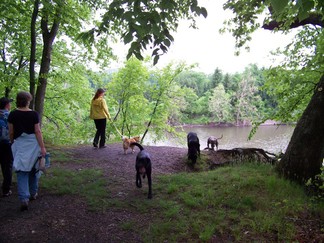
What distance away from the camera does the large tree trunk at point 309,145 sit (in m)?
5.12

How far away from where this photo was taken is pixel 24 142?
426cm

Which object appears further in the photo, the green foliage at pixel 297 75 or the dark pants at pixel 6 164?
the green foliage at pixel 297 75

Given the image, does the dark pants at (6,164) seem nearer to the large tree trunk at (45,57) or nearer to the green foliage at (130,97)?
the large tree trunk at (45,57)

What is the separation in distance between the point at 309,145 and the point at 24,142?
5.17m

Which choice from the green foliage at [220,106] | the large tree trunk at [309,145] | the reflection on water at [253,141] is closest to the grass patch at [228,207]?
the large tree trunk at [309,145]

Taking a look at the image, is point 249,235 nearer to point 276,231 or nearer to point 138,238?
point 276,231

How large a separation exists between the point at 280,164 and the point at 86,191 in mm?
4031

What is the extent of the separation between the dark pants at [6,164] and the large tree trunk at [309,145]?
17.5 feet

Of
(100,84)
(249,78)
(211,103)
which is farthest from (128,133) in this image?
(249,78)

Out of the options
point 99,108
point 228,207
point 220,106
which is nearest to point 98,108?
point 99,108

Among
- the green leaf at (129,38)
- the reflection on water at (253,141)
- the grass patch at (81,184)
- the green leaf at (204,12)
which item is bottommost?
the reflection on water at (253,141)

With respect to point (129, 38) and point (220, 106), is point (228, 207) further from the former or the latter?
point (220, 106)

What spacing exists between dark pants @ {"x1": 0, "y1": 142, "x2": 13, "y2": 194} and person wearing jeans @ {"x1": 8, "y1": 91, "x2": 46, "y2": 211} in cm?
67

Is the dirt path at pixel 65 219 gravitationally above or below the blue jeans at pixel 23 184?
below
